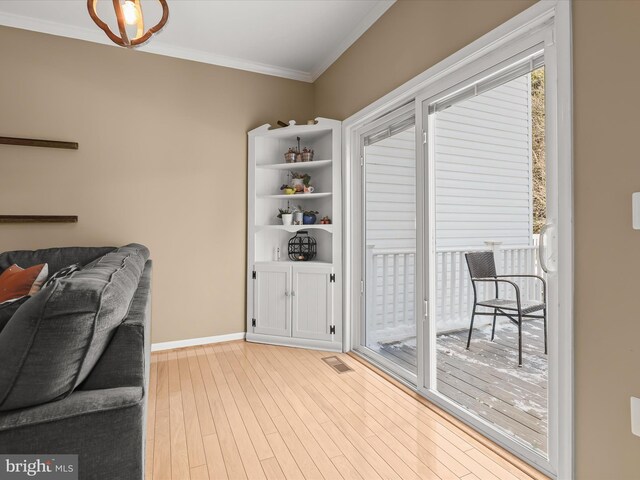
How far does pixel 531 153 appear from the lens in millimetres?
1952

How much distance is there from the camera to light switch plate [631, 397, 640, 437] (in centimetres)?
123

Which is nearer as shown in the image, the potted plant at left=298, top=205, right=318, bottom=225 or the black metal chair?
the black metal chair

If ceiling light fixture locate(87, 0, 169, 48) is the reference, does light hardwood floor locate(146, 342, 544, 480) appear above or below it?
below

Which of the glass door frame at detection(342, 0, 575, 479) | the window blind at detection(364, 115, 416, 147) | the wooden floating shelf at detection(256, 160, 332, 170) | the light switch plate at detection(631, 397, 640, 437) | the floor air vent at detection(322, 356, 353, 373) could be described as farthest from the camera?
the wooden floating shelf at detection(256, 160, 332, 170)

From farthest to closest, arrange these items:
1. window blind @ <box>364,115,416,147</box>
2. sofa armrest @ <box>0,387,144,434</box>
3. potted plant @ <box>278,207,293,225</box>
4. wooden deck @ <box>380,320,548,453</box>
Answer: potted plant @ <box>278,207,293,225</box> < window blind @ <box>364,115,416,147</box> < wooden deck @ <box>380,320,548,453</box> < sofa armrest @ <box>0,387,144,434</box>

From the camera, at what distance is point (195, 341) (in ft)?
11.2

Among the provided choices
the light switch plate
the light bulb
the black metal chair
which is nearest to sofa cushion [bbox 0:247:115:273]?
the light bulb

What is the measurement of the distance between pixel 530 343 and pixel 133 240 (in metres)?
3.20

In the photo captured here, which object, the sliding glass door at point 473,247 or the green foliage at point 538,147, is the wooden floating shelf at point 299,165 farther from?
the green foliage at point 538,147

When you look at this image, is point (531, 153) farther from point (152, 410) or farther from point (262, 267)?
point (152, 410)

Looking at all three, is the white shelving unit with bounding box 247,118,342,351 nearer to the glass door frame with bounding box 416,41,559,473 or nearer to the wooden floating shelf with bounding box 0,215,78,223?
the glass door frame with bounding box 416,41,559,473

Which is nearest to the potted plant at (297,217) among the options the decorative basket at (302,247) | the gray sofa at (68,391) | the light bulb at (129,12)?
the decorative basket at (302,247)

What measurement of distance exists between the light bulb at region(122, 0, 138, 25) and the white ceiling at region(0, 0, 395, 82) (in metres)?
1.12

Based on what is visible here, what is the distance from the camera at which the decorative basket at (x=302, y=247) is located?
3607 millimetres
